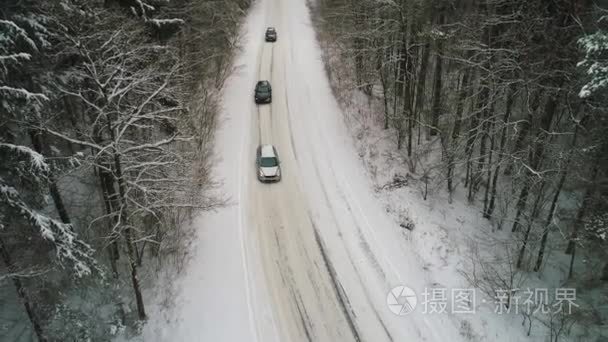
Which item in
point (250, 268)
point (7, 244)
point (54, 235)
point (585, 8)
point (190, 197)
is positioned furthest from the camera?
point (190, 197)

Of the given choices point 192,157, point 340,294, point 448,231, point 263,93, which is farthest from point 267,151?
point 448,231

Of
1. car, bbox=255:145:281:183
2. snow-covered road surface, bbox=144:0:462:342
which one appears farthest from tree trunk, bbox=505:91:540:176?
car, bbox=255:145:281:183

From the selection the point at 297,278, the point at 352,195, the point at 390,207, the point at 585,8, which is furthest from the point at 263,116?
the point at 585,8

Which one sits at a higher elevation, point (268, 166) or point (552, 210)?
point (552, 210)

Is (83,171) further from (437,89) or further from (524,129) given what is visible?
(524,129)

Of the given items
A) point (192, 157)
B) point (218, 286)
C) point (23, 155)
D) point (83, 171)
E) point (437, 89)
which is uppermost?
point (23, 155)

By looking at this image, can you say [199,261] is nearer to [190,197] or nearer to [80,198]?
[190,197]
